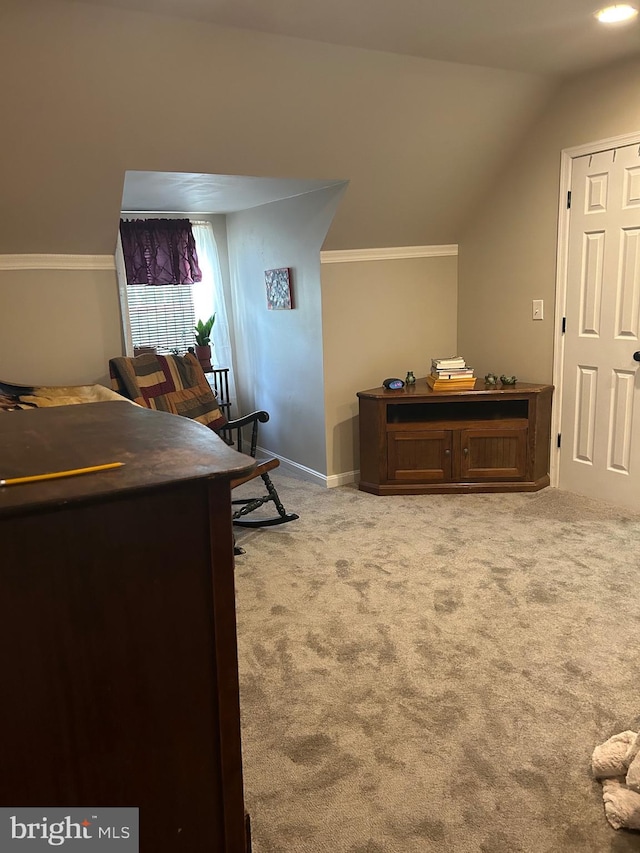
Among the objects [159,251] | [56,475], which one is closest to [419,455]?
[159,251]

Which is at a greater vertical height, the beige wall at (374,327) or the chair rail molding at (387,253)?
the chair rail molding at (387,253)

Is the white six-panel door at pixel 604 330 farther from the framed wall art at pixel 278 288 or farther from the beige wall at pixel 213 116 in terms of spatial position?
the framed wall art at pixel 278 288

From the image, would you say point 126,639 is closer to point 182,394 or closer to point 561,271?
point 182,394

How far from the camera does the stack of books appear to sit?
13.6ft

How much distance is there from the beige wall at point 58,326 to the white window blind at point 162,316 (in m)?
1.47

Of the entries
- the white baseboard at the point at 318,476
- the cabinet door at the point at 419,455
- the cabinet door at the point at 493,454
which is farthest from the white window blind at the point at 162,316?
the cabinet door at the point at 493,454

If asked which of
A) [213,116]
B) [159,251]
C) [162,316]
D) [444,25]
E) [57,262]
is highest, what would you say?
[444,25]

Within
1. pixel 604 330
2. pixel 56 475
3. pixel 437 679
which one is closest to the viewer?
pixel 56 475

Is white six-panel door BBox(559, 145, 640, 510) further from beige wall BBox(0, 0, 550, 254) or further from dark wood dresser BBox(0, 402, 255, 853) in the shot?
dark wood dresser BBox(0, 402, 255, 853)

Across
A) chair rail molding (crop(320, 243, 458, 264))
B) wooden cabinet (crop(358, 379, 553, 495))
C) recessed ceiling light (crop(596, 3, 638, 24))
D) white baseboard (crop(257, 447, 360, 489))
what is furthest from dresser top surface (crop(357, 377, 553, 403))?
recessed ceiling light (crop(596, 3, 638, 24))

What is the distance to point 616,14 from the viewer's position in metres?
2.77

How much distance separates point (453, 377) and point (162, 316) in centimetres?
249

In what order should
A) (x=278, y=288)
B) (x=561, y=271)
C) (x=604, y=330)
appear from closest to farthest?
(x=604, y=330), (x=561, y=271), (x=278, y=288)

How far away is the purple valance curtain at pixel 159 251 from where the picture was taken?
16.5ft
